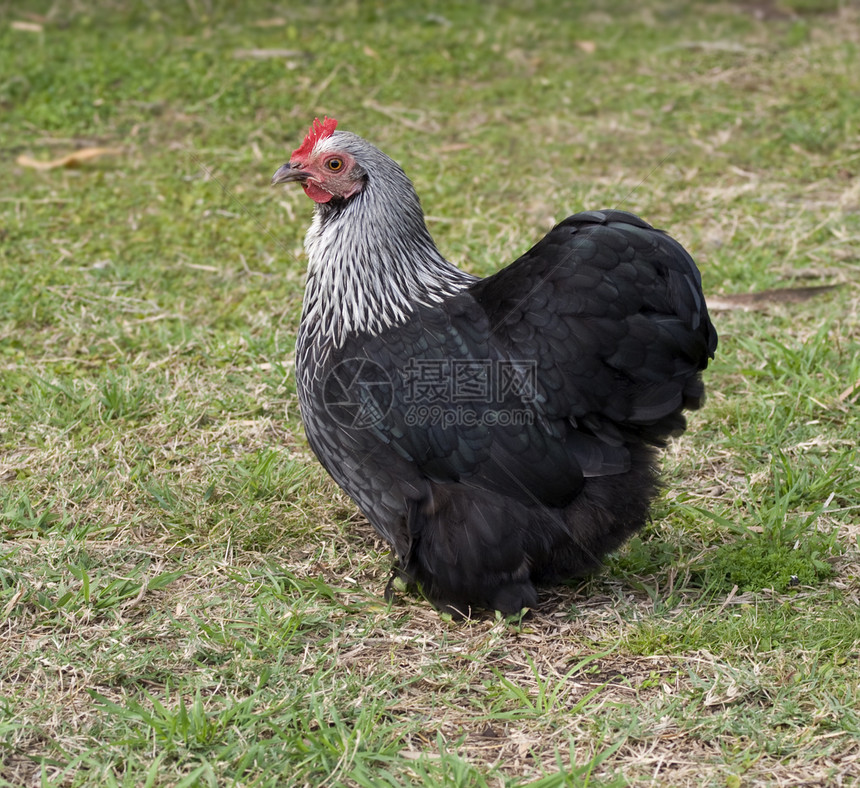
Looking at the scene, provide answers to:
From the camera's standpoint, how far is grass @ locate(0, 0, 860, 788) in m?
2.77

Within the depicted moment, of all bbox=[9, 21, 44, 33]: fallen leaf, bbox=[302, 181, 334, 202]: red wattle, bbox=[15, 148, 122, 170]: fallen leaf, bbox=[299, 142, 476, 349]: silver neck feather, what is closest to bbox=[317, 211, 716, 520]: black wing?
bbox=[299, 142, 476, 349]: silver neck feather

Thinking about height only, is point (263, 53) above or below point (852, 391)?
above

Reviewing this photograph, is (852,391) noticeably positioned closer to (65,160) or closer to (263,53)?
(65,160)

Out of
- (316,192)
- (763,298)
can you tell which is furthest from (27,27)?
(763,298)

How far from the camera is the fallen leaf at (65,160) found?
6.40 meters

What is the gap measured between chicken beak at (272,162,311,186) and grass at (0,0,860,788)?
1.17m

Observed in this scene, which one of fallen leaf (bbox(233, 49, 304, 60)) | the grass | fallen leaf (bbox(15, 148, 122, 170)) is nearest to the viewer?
the grass

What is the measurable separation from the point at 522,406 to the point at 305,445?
136 centimetres

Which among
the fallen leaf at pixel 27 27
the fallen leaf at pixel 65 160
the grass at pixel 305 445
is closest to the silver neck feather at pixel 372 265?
the grass at pixel 305 445

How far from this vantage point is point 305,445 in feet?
13.8

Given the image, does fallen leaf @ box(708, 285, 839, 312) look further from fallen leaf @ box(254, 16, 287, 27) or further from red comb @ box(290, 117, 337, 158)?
fallen leaf @ box(254, 16, 287, 27)

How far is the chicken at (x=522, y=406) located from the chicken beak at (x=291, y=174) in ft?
1.45

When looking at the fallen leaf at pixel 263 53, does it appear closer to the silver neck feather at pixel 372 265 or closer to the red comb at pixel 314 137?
the red comb at pixel 314 137

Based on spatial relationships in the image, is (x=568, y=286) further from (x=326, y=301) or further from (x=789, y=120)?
(x=789, y=120)
